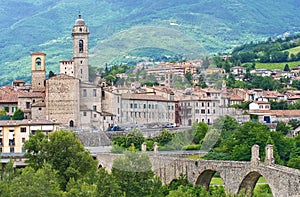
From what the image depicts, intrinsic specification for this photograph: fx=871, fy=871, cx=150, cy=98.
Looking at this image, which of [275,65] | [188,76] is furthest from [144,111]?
[275,65]

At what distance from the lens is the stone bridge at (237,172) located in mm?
31766

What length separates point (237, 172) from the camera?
121 ft

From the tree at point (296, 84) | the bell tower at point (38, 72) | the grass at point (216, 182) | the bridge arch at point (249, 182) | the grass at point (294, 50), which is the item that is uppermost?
the grass at point (294, 50)

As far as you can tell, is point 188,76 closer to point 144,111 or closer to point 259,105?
point 144,111

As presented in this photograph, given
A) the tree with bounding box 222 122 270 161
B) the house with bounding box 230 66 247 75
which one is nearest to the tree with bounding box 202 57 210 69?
the tree with bounding box 222 122 270 161

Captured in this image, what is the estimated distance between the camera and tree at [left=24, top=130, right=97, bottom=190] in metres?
41.4

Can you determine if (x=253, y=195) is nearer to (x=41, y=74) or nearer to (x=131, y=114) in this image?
(x=131, y=114)

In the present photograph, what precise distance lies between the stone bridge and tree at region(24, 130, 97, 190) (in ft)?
11.1

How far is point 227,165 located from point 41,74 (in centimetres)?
3865

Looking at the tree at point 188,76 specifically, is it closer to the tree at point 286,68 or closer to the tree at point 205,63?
the tree at point 205,63

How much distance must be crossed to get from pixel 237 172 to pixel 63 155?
9944 millimetres

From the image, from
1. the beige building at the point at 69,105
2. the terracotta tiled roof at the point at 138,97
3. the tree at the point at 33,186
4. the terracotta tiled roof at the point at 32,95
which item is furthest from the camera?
the terracotta tiled roof at the point at 32,95

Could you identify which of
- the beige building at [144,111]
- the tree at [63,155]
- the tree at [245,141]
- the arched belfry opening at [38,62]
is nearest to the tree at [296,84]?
the arched belfry opening at [38,62]

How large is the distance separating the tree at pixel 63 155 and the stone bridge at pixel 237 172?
3.39m
